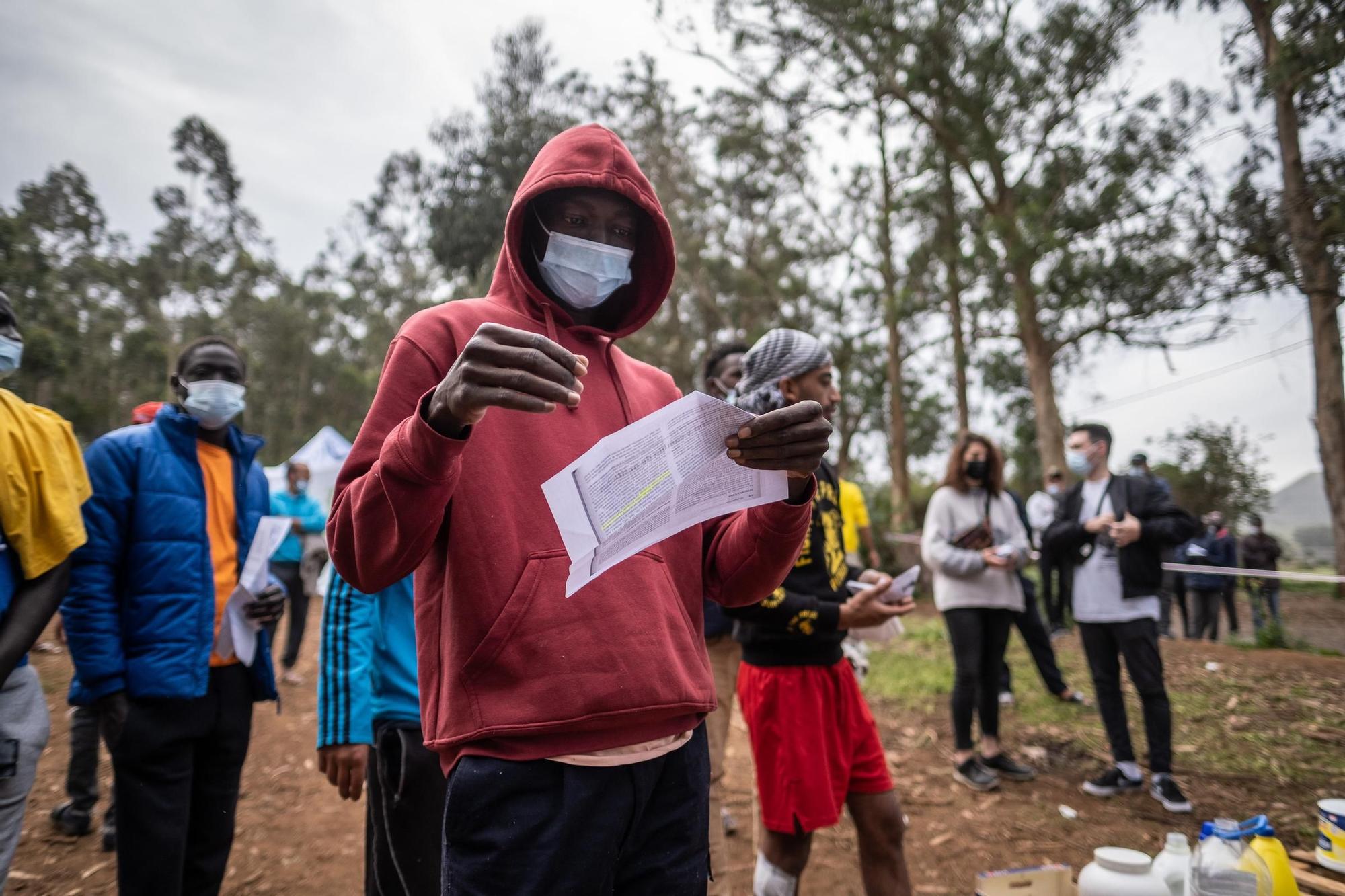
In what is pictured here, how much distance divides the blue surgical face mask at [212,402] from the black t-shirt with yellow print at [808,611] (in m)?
2.24

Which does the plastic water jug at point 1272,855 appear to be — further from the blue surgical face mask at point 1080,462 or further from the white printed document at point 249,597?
the white printed document at point 249,597

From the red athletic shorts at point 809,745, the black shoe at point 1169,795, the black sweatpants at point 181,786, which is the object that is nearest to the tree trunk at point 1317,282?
the black shoe at point 1169,795

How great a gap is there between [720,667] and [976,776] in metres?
2.30

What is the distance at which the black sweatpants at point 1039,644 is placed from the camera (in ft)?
21.2

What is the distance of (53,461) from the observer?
2387mm

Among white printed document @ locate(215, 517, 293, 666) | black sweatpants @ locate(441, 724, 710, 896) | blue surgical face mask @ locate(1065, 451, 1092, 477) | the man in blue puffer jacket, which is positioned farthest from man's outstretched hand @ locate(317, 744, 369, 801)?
blue surgical face mask @ locate(1065, 451, 1092, 477)

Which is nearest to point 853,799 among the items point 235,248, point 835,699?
point 835,699

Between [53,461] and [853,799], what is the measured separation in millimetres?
3012

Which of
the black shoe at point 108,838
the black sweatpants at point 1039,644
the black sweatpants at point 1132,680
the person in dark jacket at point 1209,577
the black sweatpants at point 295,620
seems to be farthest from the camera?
the person in dark jacket at point 1209,577

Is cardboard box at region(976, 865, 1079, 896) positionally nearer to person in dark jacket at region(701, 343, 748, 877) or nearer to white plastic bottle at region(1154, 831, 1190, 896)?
white plastic bottle at region(1154, 831, 1190, 896)

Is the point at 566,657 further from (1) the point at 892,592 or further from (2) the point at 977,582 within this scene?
(2) the point at 977,582

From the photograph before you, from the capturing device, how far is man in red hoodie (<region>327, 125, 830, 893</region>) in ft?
4.05

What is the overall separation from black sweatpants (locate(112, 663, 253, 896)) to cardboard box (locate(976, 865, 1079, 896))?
9.27 ft

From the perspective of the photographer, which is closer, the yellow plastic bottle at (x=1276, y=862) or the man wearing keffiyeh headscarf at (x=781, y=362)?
the yellow plastic bottle at (x=1276, y=862)
